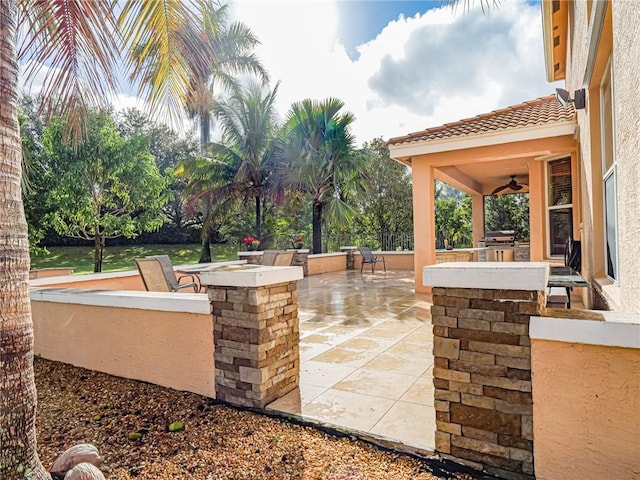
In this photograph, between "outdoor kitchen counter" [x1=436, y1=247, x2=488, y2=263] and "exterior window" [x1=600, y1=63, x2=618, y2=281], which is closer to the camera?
"exterior window" [x1=600, y1=63, x2=618, y2=281]

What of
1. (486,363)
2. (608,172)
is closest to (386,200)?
(608,172)

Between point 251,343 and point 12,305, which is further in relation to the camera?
point 251,343

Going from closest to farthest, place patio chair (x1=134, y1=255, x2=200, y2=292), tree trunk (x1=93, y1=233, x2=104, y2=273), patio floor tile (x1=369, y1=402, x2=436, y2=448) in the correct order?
patio floor tile (x1=369, y1=402, x2=436, y2=448) < patio chair (x1=134, y1=255, x2=200, y2=292) < tree trunk (x1=93, y1=233, x2=104, y2=273)

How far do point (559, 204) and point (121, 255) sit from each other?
2490 centimetres

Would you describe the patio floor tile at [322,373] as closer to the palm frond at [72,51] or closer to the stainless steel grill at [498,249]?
the palm frond at [72,51]

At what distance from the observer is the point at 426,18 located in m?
8.28

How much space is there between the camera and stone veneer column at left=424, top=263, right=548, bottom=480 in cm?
233

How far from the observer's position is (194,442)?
115 inches

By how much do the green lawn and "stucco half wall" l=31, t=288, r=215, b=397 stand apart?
59.2 ft

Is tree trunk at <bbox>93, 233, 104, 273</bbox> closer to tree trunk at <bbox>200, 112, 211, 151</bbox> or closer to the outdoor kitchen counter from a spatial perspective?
tree trunk at <bbox>200, 112, 211, 151</bbox>

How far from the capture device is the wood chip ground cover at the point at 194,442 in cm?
253

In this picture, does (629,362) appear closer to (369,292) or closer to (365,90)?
(369,292)

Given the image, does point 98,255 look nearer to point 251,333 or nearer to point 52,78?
point 52,78

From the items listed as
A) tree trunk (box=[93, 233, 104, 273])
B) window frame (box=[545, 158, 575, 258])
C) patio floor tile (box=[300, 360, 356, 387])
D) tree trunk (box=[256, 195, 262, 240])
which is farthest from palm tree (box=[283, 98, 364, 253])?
patio floor tile (box=[300, 360, 356, 387])
